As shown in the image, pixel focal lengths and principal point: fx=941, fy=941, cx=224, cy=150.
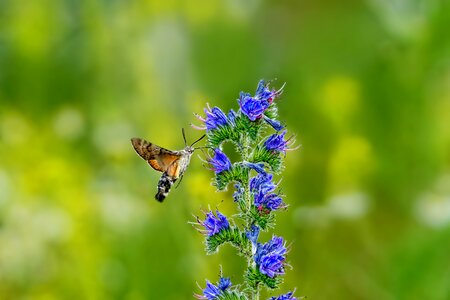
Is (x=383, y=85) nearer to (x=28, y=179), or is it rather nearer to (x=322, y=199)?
(x=322, y=199)

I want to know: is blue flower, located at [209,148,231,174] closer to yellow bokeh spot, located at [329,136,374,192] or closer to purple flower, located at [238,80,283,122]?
purple flower, located at [238,80,283,122]

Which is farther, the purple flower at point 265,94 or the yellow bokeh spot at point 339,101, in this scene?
the yellow bokeh spot at point 339,101

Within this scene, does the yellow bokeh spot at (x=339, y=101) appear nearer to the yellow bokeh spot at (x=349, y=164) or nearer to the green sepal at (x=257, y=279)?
the yellow bokeh spot at (x=349, y=164)

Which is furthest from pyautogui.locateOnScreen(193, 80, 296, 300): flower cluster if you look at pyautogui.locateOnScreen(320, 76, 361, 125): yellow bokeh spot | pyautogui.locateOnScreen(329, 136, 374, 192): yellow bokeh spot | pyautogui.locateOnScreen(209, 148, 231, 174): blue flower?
pyautogui.locateOnScreen(320, 76, 361, 125): yellow bokeh spot

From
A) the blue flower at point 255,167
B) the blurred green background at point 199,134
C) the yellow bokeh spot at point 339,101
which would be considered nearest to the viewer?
the blue flower at point 255,167

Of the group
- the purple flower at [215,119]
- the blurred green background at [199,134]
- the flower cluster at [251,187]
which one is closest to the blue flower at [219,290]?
the flower cluster at [251,187]

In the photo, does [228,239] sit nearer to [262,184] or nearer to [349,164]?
[262,184]

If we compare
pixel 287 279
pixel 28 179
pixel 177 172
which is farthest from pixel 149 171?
pixel 177 172

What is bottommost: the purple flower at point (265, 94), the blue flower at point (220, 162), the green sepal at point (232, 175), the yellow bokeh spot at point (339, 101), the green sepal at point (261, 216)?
the green sepal at point (261, 216)
